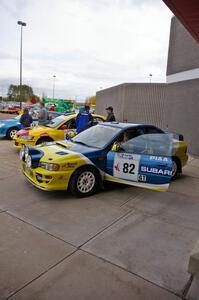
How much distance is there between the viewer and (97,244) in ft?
10.5

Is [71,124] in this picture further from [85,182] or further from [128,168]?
[128,168]

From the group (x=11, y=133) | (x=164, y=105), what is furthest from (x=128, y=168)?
(x=164, y=105)

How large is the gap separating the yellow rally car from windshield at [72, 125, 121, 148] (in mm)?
2871

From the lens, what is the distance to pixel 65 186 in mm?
4582

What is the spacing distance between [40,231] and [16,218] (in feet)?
1.95

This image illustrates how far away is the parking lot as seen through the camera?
245cm

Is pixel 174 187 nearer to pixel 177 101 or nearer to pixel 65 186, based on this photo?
pixel 65 186

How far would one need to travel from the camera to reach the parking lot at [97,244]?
96.6 inches

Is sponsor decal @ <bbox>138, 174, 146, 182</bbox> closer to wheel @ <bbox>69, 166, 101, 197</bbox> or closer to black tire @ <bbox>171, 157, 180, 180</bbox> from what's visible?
wheel @ <bbox>69, 166, 101, 197</bbox>

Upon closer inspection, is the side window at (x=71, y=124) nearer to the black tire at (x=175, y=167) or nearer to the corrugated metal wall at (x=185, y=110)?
the black tire at (x=175, y=167)

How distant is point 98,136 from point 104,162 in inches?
32.4

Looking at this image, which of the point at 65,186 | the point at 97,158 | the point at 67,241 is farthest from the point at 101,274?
the point at 97,158

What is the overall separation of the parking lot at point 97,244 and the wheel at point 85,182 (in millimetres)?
143

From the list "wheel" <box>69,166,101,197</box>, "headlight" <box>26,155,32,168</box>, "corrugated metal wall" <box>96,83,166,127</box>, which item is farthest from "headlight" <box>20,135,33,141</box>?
"corrugated metal wall" <box>96,83,166,127</box>
